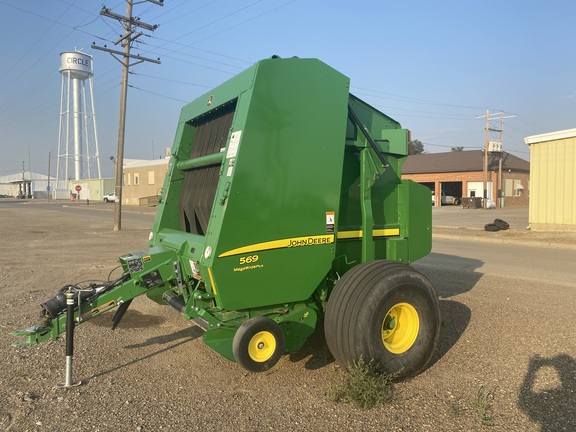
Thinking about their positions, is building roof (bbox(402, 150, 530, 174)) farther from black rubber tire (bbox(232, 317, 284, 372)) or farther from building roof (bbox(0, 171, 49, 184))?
building roof (bbox(0, 171, 49, 184))

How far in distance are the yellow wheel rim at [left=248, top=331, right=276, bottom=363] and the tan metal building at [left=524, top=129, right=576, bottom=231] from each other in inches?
663

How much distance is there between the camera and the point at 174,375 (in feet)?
13.0

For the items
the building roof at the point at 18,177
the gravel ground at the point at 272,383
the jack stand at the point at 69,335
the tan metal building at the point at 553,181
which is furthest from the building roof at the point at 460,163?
the building roof at the point at 18,177

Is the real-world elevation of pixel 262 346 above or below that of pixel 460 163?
below

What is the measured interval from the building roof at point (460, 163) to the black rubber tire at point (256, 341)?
40.9 m

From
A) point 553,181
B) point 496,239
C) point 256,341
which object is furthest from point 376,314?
point 553,181

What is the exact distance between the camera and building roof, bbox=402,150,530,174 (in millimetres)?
43469

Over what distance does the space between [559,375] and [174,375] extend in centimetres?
345

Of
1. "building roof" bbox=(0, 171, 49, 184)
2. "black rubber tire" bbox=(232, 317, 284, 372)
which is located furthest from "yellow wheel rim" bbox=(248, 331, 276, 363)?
"building roof" bbox=(0, 171, 49, 184)

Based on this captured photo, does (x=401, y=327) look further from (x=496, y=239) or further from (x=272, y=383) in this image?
(x=496, y=239)

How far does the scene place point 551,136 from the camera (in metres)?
17.0

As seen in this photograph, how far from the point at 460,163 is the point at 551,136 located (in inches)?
1151

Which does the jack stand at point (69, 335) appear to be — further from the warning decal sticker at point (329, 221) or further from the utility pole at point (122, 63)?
the utility pole at point (122, 63)

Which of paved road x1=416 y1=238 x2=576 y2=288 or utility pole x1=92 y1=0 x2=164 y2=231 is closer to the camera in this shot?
paved road x1=416 y1=238 x2=576 y2=288
